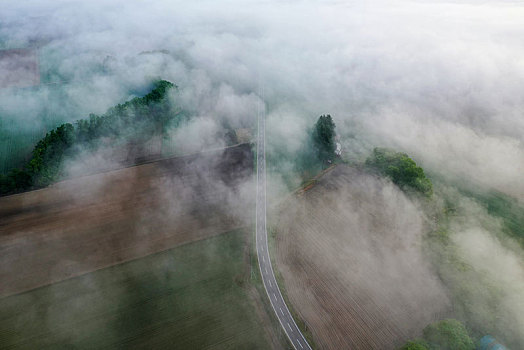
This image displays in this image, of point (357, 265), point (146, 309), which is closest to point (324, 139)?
point (357, 265)

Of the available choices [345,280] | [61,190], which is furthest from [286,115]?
[61,190]

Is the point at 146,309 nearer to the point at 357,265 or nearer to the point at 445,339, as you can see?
the point at 357,265

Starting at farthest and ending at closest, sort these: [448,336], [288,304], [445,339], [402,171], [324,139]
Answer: [324,139] → [402,171] → [288,304] → [448,336] → [445,339]

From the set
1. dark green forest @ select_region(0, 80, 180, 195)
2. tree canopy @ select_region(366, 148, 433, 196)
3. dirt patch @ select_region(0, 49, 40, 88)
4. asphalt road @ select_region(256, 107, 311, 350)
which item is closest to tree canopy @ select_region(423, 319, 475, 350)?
asphalt road @ select_region(256, 107, 311, 350)

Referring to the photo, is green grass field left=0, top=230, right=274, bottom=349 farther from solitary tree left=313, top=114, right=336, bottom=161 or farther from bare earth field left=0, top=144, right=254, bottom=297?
solitary tree left=313, top=114, right=336, bottom=161

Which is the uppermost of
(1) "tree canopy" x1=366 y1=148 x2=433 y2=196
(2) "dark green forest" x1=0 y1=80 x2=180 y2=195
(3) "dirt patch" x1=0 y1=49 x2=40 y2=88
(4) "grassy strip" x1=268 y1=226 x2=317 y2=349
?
(3) "dirt patch" x1=0 y1=49 x2=40 y2=88

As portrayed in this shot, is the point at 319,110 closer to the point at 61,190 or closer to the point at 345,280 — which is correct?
the point at 345,280
